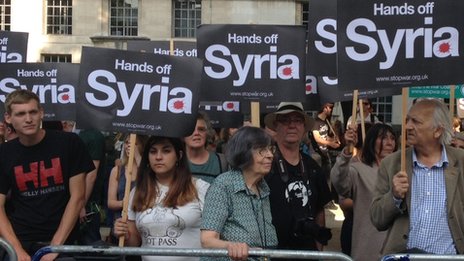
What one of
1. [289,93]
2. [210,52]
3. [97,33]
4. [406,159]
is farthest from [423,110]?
[97,33]

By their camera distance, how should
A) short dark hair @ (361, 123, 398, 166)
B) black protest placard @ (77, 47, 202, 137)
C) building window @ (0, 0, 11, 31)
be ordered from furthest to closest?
building window @ (0, 0, 11, 31) → short dark hair @ (361, 123, 398, 166) → black protest placard @ (77, 47, 202, 137)

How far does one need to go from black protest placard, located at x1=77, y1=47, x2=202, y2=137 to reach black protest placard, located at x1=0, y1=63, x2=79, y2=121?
2.44 meters

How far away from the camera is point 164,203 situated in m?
5.20

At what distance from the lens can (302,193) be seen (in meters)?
5.89

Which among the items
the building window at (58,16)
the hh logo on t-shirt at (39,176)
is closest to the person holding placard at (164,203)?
the hh logo on t-shirt at (39,176)

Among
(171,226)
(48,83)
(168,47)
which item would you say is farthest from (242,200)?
(168,47)

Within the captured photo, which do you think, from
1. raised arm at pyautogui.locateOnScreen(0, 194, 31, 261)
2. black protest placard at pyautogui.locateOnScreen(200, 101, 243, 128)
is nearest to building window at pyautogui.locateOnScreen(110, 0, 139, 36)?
black protest placard at pyautogui.locateOnScreen(200, 101, 243, 128)

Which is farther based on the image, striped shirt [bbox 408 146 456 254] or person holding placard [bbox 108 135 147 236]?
person holding placard [bbox 108 135 147 236]

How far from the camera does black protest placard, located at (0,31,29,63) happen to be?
9.02 metres

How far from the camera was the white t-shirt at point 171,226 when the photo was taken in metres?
5.12

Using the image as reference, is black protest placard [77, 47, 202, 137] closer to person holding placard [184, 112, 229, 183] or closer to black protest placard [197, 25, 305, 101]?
person holding placard [184, 112, 229, 183]

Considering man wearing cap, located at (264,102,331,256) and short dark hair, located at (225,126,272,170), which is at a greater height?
short dark hair, located at (225,126,272,170)

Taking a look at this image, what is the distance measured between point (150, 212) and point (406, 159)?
1.65 metres

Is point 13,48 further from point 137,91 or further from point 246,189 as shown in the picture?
point 246,189
